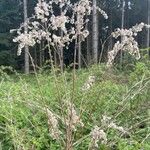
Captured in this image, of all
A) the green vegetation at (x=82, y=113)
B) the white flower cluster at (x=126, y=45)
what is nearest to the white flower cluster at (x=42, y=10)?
the white flower cluster at (x=126, y=45)

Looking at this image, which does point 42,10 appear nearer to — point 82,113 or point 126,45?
point 126,45

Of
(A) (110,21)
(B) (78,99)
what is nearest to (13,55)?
(A) (110,21)

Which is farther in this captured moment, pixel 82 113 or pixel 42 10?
pixel 82 113

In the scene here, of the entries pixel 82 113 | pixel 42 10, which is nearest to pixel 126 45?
pixel 42 10

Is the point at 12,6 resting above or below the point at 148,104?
above

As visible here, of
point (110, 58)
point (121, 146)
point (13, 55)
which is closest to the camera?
point (110, 58)

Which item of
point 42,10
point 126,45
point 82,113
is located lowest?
point 82,113

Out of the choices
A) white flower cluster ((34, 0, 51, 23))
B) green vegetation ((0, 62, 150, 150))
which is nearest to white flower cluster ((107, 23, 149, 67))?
white flower cluster ((34, 0, 51, 23))

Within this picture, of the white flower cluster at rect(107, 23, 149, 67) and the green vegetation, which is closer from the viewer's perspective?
the white flower cluster at rect(107, 23, 149, 67)

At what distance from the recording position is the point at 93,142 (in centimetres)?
225

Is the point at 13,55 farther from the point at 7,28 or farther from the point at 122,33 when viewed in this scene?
the point at 122,33

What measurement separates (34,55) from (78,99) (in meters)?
23.3

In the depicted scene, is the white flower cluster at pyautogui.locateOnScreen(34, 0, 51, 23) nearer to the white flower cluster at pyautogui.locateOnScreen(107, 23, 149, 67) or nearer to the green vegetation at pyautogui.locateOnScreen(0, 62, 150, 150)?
A: the white flower cluster at pyautogui.locateOnScreen(107, 23, 149, 67)

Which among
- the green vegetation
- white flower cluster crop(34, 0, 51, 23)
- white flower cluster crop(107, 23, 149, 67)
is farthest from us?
the green vegetation
